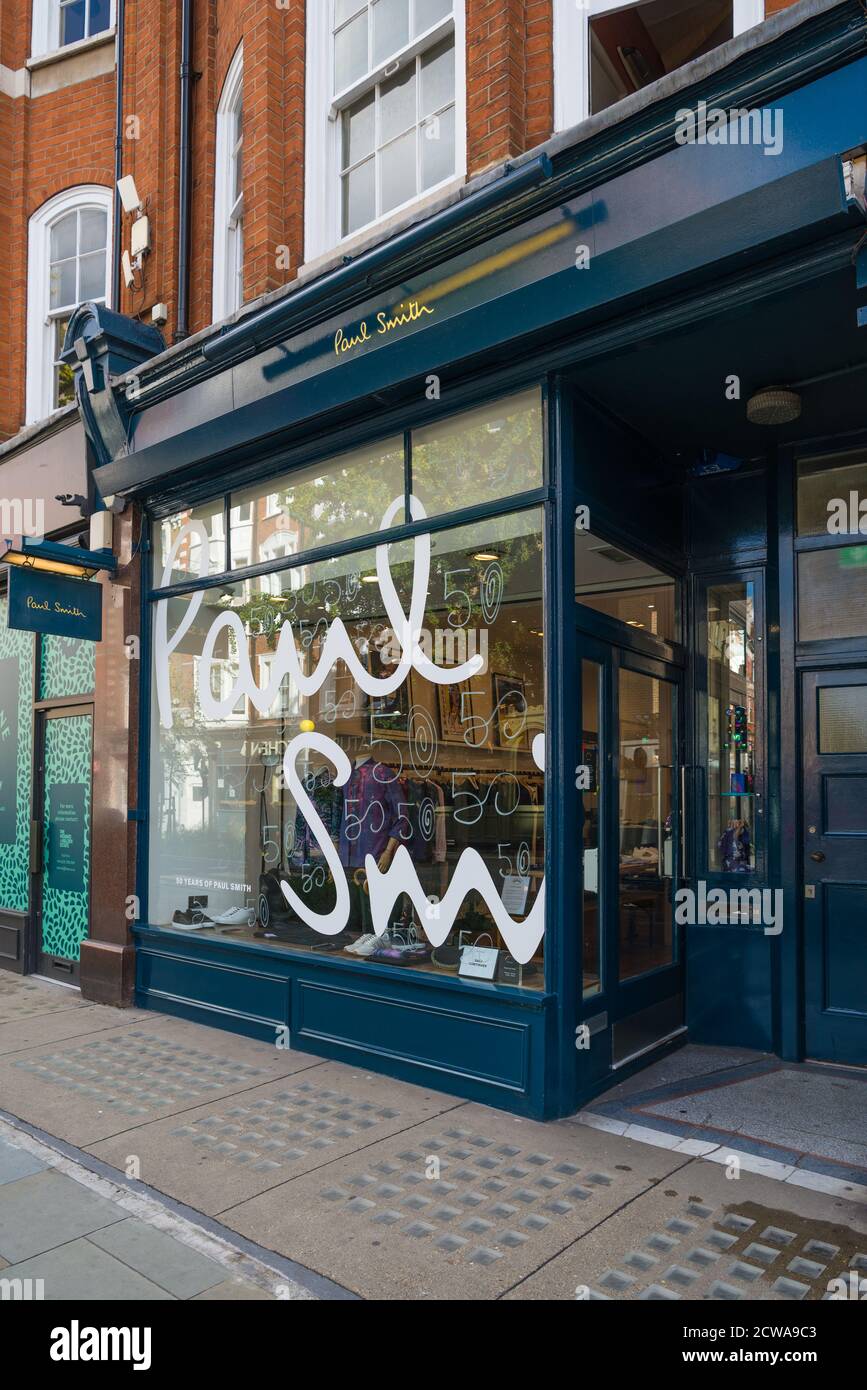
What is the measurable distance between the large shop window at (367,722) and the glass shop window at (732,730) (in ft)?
5.47

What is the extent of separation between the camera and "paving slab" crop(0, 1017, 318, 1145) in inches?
206

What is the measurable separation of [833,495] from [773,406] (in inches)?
33.5

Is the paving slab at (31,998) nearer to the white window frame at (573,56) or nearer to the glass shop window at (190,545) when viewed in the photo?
the glass shop window at (190,545)

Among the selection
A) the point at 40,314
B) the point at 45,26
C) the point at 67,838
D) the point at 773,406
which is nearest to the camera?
the point at 773,406

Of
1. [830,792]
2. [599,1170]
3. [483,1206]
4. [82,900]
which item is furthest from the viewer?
[82,900]

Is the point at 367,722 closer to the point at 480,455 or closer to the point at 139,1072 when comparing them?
the point at 480,455

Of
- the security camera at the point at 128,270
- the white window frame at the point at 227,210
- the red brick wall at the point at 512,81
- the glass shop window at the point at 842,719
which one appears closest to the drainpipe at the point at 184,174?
the white window frame at the point at 227,210

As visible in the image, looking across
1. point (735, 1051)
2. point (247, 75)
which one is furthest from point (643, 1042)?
point (247, 75)

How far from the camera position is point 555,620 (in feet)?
17.3

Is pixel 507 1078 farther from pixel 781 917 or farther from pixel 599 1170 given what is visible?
pixel 781 917

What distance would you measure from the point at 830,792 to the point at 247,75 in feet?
22.5

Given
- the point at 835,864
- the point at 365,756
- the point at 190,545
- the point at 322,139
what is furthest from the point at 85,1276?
the point at 322,139

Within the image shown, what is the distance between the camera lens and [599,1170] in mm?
4406

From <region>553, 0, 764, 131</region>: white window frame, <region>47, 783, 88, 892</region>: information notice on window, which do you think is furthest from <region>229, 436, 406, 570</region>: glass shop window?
<region>47, 783, 88, 892</region>: information notice on window
